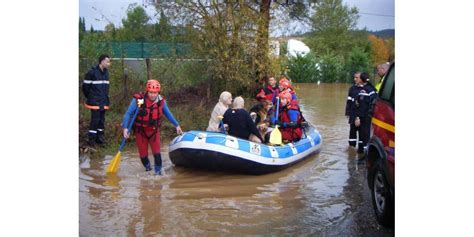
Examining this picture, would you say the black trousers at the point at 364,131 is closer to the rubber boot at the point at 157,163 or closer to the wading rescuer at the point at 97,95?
the rubber boot at the point at 157,163

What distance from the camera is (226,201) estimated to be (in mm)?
5535

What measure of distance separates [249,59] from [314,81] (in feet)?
17.7

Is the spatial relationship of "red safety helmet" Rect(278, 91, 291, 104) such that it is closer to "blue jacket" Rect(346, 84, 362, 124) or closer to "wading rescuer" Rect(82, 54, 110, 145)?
"blue jacket" Rect(346, 84, 362, 124)

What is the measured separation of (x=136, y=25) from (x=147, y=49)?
865mm

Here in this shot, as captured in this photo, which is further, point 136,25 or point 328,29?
point 328,29

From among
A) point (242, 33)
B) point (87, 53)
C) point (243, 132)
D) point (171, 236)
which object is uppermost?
point (242, 33)

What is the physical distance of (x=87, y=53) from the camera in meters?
7.26

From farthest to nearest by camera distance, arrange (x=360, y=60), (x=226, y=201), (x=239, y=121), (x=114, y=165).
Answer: (x=360, y=60) < (x=239, y=121) < (x=114, y=165) < (x=226, y=201)

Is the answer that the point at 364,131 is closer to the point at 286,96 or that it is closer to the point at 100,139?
the point at 286,96

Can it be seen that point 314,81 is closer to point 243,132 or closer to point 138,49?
point 138,49

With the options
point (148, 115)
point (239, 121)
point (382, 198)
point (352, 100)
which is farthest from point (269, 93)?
point (382, 198)

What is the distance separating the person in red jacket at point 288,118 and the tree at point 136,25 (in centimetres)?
256
